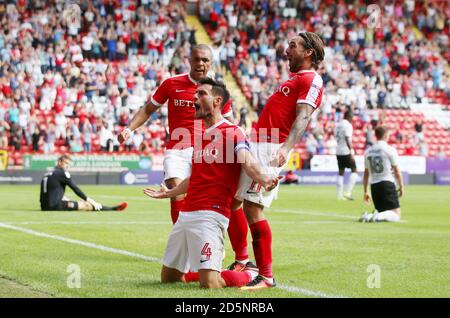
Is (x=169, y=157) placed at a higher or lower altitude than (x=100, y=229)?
higher

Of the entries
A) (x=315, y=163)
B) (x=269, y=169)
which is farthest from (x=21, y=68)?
(x=269, y=169)

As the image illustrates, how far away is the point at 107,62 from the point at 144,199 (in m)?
15.8

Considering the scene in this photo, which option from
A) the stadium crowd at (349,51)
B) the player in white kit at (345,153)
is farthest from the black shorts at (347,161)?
the stadium crowd at (349,51)

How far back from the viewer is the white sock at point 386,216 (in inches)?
689

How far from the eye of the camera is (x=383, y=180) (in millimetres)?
17594

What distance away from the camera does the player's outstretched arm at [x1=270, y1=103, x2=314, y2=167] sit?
29.5 ft

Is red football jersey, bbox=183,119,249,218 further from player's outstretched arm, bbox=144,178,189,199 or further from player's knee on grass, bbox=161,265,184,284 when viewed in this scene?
player's knee on grass, bbox=161,265,184,284

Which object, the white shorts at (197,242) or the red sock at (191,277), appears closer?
the white shorts at (197,242)

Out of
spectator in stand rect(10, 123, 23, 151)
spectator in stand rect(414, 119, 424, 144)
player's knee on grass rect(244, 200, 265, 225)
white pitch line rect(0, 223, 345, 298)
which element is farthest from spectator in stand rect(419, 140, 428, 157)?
player's knee on grass rect(244, 200, 265, 225)

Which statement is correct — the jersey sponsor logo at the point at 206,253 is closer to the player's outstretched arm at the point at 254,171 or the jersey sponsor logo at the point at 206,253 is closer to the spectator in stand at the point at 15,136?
the player's outstretched arm at the point at 254,171

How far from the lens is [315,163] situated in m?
39.3

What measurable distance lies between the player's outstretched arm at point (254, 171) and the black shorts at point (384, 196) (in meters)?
9.66
